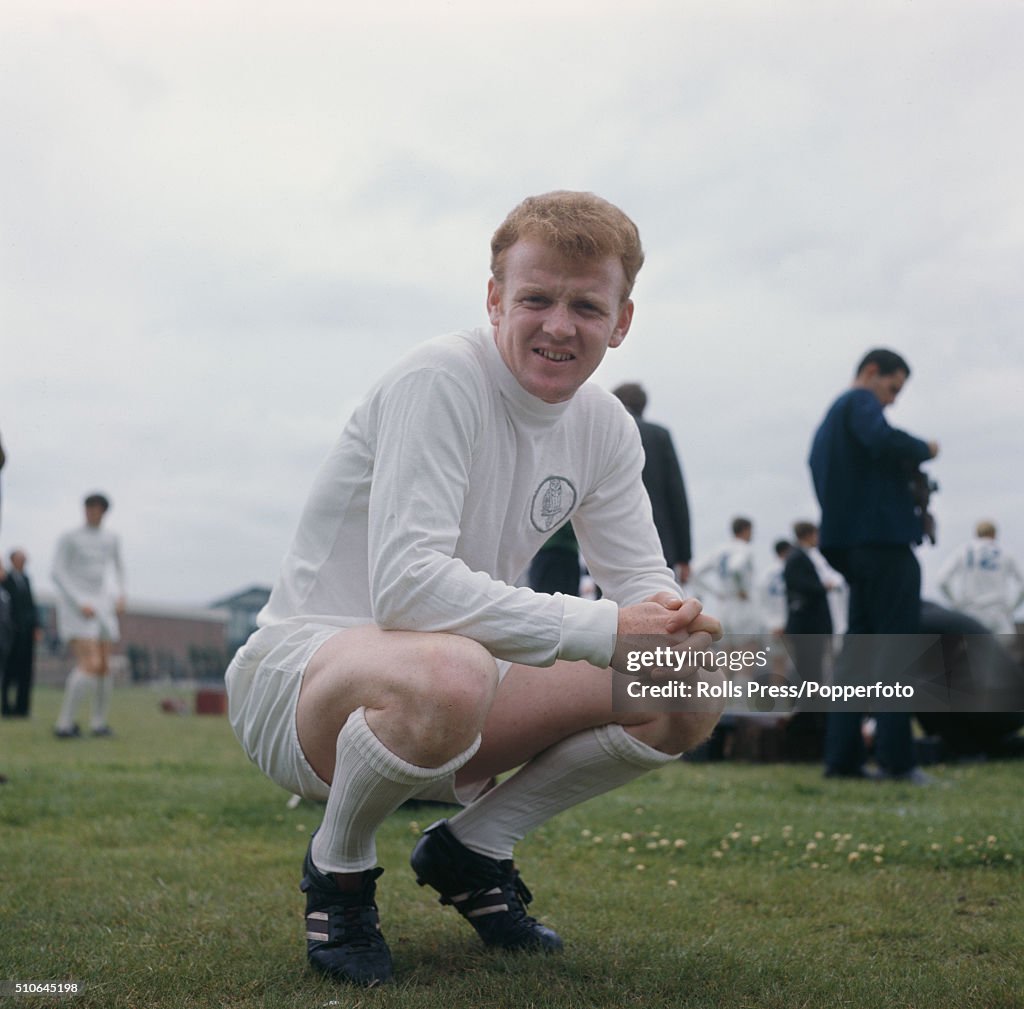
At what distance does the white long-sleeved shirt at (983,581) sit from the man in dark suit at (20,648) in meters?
9.47

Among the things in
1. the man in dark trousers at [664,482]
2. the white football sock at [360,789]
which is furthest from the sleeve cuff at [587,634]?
the man in dark trousers at [664,482]

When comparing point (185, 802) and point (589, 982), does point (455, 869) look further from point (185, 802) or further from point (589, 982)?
point (185, 802)

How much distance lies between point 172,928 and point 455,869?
74 centimetres

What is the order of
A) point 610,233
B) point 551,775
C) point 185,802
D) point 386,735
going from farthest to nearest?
point 185,802, point 551,775, point 610,233, point 386,735

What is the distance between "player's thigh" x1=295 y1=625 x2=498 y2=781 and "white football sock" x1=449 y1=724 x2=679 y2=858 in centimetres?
43

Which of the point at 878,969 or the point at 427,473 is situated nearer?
the point at 427,473

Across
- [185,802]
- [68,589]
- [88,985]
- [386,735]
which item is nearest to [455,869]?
[386,735]

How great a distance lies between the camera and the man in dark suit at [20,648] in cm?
1355

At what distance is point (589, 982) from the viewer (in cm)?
260

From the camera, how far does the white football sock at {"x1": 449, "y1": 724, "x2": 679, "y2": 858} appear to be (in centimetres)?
286

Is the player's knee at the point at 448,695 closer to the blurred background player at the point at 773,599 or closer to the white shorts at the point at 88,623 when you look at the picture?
the white shorts at the point at 88,623

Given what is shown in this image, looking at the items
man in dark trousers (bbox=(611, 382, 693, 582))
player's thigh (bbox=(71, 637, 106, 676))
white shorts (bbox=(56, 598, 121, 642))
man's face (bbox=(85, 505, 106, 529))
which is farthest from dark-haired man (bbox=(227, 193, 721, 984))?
man's face (bbox=(85, 505, 106, 529))

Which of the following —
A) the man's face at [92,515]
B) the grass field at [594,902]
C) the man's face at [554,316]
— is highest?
the man's face at [92,515]

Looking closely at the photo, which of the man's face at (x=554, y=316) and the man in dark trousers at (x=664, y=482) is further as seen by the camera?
the man in dark trousers at (x=664, y=482)
